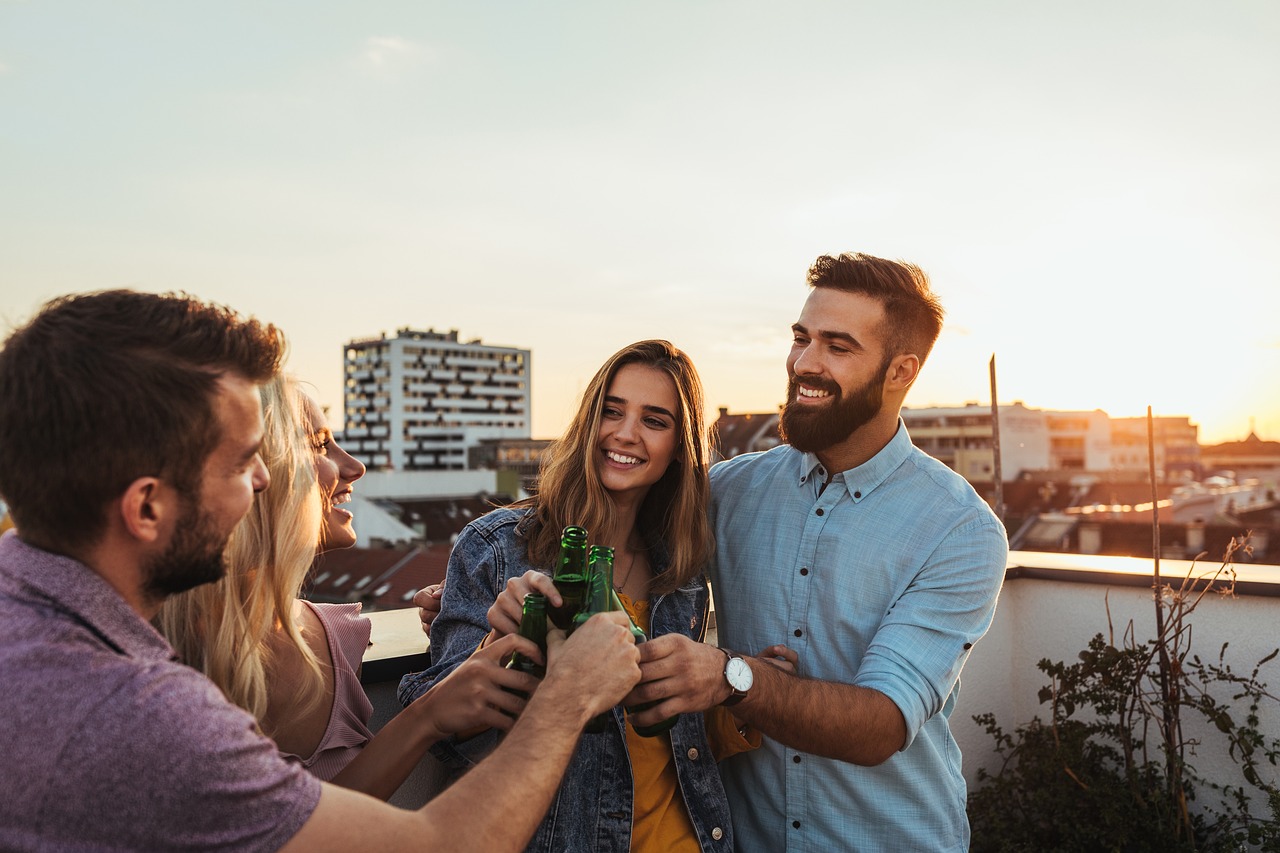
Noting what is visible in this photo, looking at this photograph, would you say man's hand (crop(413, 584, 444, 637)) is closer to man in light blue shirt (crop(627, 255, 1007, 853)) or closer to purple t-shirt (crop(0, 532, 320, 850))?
man in light blue shirt (crop(627, 255, 1007, 853))

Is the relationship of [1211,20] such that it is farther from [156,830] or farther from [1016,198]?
[156,830]

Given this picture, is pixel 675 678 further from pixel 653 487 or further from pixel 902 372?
pixel 902 372

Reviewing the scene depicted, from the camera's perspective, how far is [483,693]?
1.62 metres

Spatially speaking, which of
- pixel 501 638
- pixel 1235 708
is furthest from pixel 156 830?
pixel 1235 708

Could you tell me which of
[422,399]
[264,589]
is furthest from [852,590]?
[422,399]

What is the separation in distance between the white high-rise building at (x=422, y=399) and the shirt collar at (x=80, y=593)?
114753mm

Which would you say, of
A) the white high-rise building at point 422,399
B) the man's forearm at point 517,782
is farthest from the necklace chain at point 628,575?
the white high-rise building at point 422,399

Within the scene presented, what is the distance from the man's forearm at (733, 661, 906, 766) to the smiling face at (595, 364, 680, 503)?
65 cm

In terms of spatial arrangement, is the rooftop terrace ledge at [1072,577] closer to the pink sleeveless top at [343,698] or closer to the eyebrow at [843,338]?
the pink sleeveless top at [343,698]

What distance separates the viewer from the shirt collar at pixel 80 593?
1.03m

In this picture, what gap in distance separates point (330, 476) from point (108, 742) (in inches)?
44.0

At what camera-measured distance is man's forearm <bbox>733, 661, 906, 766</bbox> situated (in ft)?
5.95

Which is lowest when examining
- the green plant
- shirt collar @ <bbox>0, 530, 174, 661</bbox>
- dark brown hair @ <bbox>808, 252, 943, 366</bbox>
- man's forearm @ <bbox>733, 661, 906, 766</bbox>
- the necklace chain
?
the green plant

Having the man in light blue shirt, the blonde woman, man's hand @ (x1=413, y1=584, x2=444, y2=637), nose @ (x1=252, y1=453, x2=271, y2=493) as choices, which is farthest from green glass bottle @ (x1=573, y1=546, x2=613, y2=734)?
man's hand @ (x1=413, y1=584, x2=444, y2=637)
